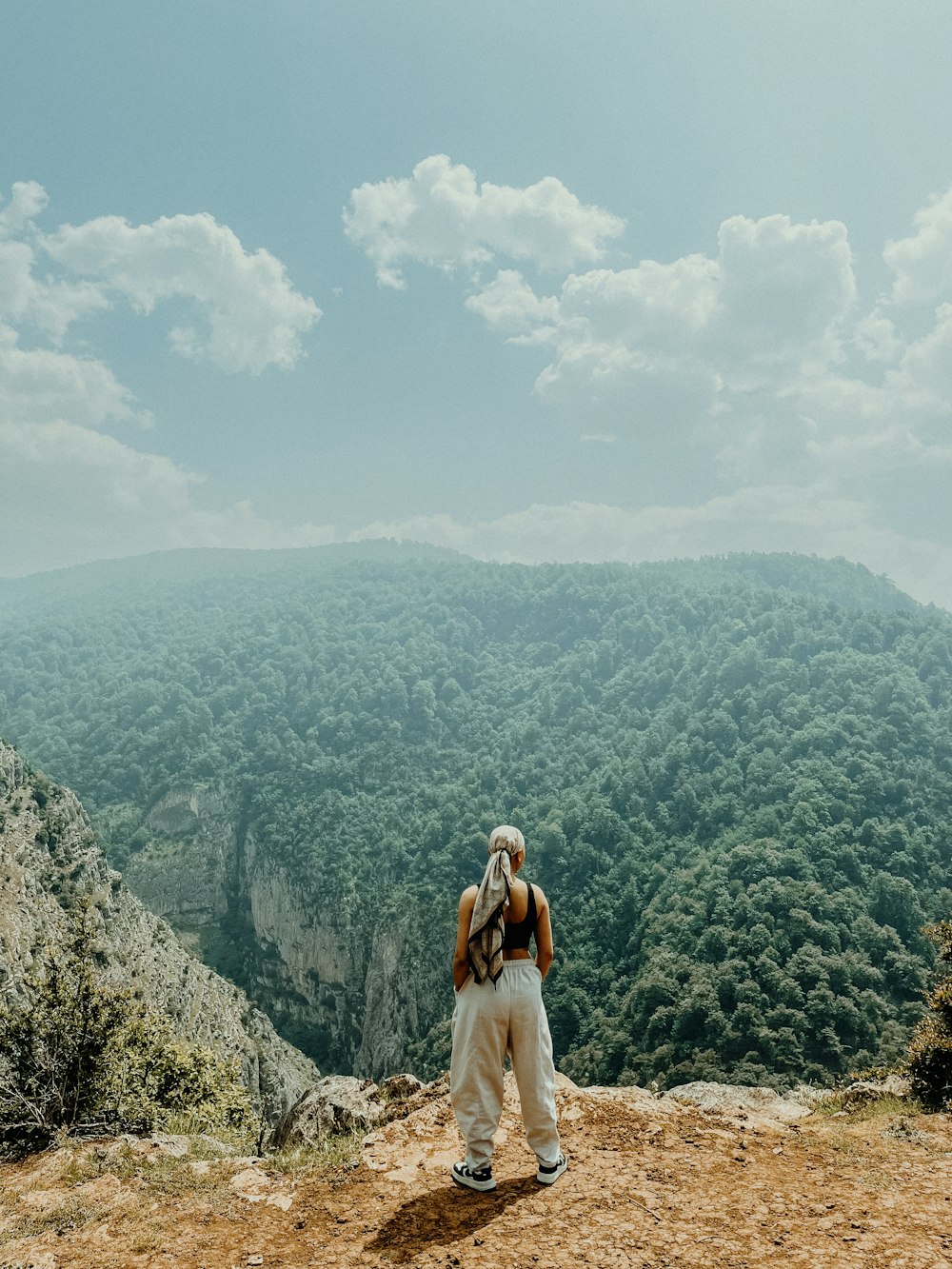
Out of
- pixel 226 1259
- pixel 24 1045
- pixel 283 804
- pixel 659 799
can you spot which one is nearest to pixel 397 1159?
pixel 226 1259

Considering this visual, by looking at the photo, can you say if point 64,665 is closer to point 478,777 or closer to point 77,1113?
point 478,777

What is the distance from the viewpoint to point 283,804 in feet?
307

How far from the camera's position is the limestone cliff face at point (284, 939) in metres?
67.6

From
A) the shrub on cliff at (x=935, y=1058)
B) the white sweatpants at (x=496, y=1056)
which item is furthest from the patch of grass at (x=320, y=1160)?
the shrub on cliff at (x=935, y=1058)

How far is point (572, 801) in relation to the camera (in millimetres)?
76688

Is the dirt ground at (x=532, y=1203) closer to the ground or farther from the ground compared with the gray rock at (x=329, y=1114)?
farther from the ground

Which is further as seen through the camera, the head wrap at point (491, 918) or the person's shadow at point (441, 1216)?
the head wrap at point (491, 918)

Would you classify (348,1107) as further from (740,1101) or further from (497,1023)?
(740,1101)

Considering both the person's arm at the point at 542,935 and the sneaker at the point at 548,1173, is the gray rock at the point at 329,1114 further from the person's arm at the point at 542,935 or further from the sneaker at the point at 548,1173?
the person's arm at the point at 542,935

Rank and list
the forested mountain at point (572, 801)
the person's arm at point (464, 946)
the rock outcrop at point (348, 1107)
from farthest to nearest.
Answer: the forested mountain at point (572, 801) < the rock outcrop at point (348, 1107) < the person's arm at point (464, 946)

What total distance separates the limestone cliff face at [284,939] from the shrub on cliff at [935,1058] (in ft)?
207

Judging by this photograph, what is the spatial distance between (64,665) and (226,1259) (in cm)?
16652

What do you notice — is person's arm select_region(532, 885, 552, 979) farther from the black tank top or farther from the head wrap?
the head wrap

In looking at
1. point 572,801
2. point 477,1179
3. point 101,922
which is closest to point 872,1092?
point 477,1179
